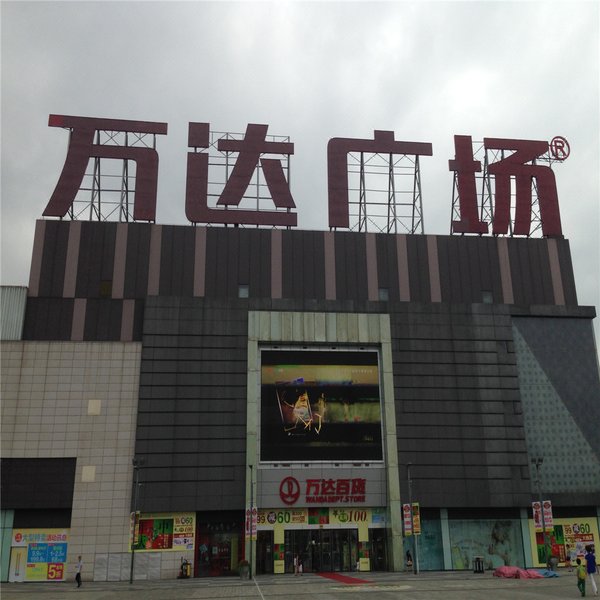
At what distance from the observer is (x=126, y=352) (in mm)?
56531

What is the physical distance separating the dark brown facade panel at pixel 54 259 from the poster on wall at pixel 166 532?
74.6 feet

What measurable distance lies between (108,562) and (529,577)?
33.1 m

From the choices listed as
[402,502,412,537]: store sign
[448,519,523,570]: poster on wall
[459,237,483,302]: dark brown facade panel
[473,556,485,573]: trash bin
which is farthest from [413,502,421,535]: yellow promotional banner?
[459,237,483,302]: dark brown facade panel

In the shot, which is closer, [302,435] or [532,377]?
[302,435]

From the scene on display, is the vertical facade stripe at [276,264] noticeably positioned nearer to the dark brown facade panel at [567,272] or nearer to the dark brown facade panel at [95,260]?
the dark brown facade panel at [95,260]

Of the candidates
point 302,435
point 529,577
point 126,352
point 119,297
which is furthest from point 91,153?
point 529,577

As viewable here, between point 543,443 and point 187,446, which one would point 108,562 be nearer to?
point 187,446

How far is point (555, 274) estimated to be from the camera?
65.2m

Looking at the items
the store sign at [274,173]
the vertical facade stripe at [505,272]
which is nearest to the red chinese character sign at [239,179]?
the store sign at [274,173]

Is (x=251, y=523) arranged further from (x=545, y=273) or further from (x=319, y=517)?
(x=545, y=273)

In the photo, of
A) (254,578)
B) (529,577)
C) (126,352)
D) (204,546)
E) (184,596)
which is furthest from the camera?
(126,352)

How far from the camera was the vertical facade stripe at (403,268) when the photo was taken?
2442 inches

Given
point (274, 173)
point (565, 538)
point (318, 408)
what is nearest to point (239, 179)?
point (274, 173)

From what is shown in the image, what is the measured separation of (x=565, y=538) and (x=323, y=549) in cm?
2276
